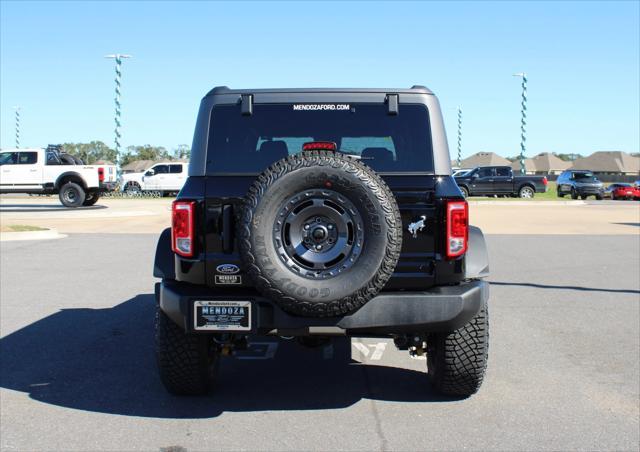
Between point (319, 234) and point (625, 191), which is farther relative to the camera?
point (625, 191)

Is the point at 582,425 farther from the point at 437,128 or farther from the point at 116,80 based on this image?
the point at 116,80

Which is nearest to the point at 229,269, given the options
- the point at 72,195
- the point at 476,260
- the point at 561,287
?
the point at 476,260

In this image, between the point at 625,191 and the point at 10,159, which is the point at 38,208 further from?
the point at 625,191

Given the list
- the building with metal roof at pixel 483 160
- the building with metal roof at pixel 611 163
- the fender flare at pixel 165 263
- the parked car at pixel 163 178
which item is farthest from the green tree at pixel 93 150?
the fender flare at pixel 165 263

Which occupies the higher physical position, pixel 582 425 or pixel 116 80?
pixel 116 80

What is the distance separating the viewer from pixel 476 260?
5.04 m

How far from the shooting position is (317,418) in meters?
4.89

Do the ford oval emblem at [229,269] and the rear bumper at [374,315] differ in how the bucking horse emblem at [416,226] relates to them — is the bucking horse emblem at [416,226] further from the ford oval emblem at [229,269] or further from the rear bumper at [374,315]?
the ford oval emblem at [229,269]

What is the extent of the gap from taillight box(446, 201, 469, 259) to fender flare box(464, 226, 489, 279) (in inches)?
9.3

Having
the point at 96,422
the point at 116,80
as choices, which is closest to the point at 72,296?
the point at 96,422

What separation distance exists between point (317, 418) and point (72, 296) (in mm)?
5656

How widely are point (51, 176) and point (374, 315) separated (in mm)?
27302

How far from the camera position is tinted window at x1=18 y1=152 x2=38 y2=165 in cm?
2972

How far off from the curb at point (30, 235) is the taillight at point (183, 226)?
43.3 ft
